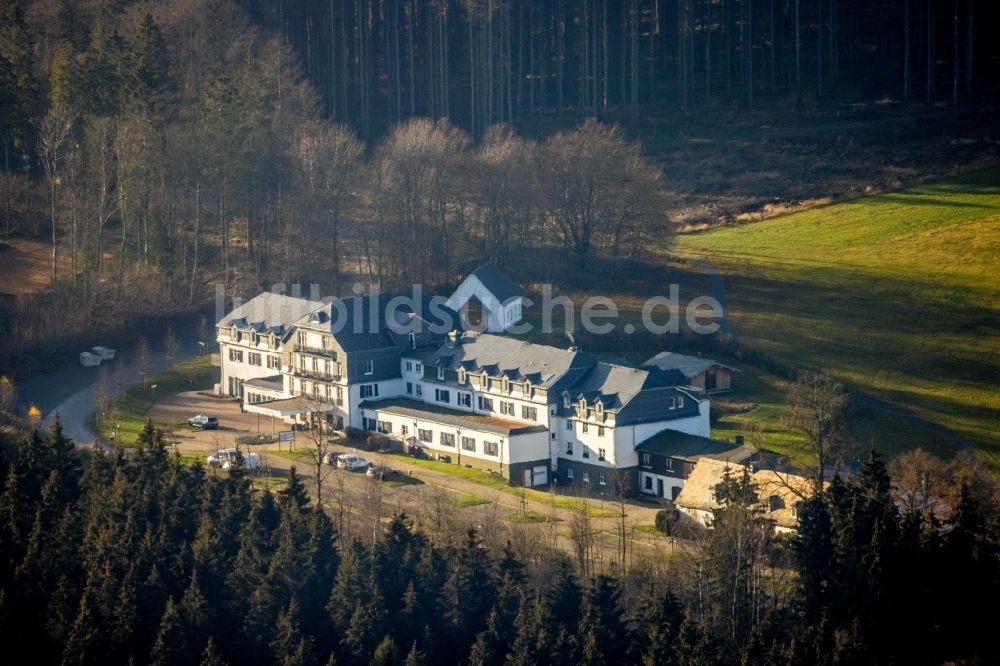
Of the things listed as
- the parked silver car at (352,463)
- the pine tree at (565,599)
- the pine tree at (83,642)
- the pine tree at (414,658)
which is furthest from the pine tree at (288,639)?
the parked silver car at (352,463)

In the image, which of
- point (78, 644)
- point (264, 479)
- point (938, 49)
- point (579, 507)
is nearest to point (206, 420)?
point (264, 479)

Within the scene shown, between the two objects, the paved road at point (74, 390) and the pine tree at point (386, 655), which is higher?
the paved road at point (74, 390)

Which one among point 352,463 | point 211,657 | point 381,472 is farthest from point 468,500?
point 211,657

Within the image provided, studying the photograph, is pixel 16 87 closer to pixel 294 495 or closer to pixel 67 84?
pixel 67 84

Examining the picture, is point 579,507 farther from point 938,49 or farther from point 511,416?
point 938,49

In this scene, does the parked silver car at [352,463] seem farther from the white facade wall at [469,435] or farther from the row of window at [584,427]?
the row of window at [584,427]

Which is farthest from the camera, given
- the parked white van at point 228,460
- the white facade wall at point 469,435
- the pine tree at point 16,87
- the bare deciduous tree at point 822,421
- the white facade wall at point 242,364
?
the pine tree at point 16,87
